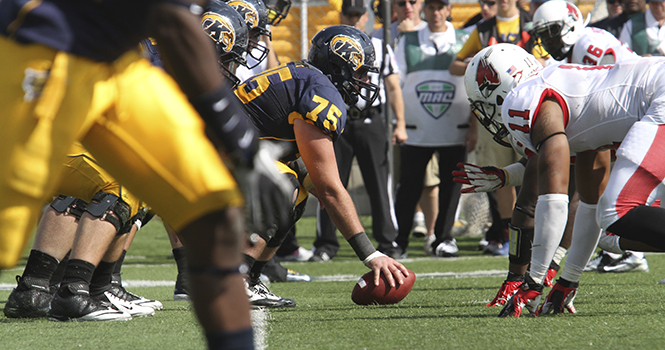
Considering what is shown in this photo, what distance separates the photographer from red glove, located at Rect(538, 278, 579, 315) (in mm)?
3248

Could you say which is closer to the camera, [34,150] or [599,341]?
[34,150]

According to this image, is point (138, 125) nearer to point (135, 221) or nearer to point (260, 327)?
point (260, 327)

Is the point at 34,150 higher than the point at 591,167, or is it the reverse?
the point at 34,150

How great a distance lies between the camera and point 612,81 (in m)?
3.22

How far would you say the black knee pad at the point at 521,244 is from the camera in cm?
337

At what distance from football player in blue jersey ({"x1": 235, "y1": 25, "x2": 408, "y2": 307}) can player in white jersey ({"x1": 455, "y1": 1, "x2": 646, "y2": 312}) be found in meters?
0.53

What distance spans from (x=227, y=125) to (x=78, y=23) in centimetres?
38

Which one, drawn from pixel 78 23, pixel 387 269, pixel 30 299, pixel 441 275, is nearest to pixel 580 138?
pixel 387 269

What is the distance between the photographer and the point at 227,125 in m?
1.54

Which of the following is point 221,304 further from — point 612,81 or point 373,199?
point 373,199

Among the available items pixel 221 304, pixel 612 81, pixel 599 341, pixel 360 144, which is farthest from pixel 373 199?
pixel 221 304

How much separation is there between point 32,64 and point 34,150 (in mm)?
178

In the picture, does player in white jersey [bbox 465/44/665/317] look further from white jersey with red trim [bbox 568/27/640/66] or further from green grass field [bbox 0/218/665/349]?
white jersey with red trim [bbox 568/27/640/66]

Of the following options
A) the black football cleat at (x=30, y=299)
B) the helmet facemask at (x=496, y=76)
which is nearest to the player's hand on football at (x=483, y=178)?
the helmet facemask at (x=496, y=76)
